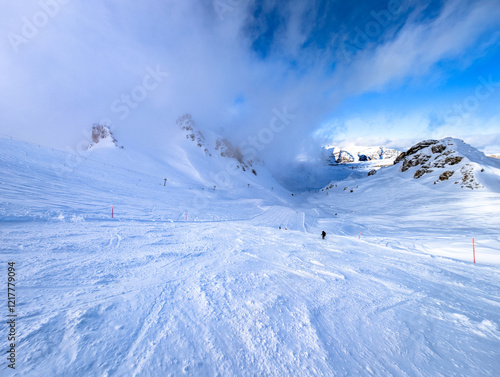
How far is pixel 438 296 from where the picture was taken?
505 centimetres

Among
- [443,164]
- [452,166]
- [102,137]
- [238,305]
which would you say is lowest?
[238,305]

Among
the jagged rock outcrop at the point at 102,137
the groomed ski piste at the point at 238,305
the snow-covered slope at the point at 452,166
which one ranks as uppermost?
the jagged rock outcrop at the point at 102,137

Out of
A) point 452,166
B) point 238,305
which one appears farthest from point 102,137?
point 452,166

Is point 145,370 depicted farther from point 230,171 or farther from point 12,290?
point 230,171

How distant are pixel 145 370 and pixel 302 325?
8.80ft

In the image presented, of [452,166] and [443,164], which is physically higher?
[443,164]

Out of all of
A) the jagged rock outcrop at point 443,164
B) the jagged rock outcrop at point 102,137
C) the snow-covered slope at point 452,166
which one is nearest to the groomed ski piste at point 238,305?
the snow-covered slope at point 452,166

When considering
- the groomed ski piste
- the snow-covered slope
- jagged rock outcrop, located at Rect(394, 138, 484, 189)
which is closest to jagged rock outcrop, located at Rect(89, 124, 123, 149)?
the groomed ski piste

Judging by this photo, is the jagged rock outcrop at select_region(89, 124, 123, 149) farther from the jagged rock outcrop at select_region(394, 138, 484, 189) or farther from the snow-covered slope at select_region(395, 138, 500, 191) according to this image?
the jagged rock outcrop at select_region(394, 138, 484, 189)

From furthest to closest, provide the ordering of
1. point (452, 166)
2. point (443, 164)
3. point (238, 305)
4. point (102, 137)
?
point (102, 137) < point (443, 164) < point (452, 166) < point (238, 305)

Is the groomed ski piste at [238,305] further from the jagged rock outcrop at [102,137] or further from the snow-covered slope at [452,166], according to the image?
the jagged rock outcrop at [102,137]

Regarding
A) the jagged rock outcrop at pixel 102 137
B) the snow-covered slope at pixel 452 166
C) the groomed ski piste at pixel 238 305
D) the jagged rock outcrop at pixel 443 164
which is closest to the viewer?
the groomed ski piste at pixel 238 305

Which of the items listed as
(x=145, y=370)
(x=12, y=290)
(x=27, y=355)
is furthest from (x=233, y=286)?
(x=12, y=290)

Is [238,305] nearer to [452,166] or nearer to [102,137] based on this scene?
[452,166]
